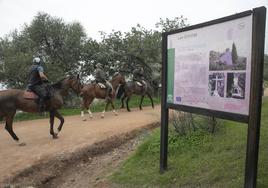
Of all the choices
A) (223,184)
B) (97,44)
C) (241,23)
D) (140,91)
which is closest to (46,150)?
(223,184)

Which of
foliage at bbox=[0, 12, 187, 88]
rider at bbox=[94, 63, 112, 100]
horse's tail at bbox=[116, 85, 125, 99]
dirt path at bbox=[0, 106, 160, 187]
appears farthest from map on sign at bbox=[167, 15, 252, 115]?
foliage at bbox=[0, 12, 187, 88]

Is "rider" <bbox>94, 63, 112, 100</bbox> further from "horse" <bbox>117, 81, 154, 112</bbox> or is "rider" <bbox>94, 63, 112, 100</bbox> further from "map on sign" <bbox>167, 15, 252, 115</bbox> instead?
"map on sign" <bbox>167, 15, 252, 115</bbox>

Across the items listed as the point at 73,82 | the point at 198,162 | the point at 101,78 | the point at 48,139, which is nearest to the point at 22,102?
the point at 48,139

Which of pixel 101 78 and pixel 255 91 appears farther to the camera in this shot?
pixel 101 78

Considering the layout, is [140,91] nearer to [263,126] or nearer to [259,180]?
[263,126]

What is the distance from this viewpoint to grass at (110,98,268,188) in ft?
17.5

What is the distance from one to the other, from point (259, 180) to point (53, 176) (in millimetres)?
4534

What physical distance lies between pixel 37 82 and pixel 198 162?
636 cm

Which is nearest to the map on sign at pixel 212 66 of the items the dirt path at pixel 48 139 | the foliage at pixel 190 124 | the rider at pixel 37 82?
the foliage at pixel 190 124

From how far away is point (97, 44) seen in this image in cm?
2411

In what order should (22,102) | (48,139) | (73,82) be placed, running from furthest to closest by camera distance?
(73,82) < (48,139) < (22,102)

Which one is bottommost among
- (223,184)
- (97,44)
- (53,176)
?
(53,176)

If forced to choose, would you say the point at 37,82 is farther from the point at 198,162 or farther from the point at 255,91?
the point at 255,91

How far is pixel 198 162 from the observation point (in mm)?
6133
